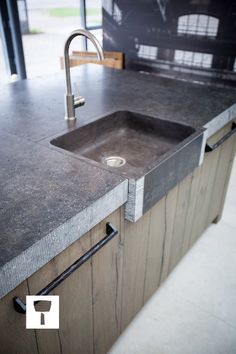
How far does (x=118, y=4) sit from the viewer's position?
10.6 feet

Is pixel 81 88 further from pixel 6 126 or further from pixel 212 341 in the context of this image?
pixel 212 341

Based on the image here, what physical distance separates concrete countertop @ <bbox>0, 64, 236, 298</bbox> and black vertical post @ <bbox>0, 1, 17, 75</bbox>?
131 centimetres

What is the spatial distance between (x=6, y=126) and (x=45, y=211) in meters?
0.64

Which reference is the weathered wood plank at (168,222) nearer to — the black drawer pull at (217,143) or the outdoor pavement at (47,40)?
the black drawer pull at (217,143)

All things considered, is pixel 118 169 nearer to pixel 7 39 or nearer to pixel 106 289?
pixel 106 289

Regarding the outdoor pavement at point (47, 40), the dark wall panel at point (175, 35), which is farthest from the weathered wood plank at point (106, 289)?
the outdoor pavement at point (47, 40)

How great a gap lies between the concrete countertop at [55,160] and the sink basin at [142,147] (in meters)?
0.05

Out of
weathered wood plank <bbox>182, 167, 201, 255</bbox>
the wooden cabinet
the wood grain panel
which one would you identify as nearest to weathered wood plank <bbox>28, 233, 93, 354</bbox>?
the wooden cabinet

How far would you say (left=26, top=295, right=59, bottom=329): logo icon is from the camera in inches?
29.7

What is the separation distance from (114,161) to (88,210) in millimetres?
569

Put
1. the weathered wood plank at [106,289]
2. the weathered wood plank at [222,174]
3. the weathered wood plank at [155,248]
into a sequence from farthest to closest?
the weathered wood plank at [222,174] < the weathered wood plank at [155,248] < the weathered wood plank at [106,289]

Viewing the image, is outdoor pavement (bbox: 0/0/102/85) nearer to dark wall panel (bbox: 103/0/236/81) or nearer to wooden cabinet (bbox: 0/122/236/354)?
dark wall panel (bbox: 103/0/236/81)

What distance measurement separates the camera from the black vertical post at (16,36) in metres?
2.78

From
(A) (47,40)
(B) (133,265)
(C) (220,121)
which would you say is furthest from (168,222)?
(A) (47,40)
